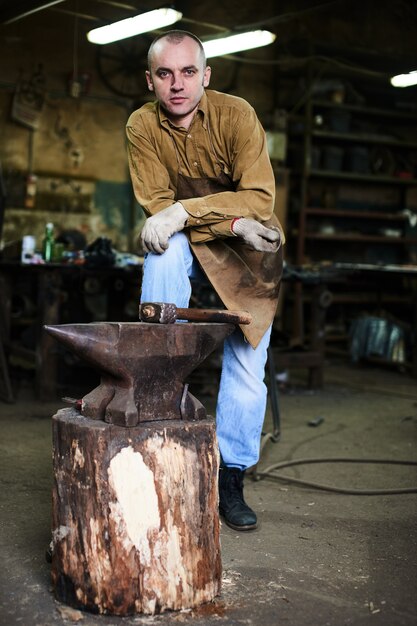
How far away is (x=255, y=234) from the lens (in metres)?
2.51

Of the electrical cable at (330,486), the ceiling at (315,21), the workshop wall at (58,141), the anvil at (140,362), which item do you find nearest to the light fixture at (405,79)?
the ceiling at (315,21)

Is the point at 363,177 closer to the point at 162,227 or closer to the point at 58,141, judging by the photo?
the point at 58,141

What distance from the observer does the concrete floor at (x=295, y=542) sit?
1946 millimetres

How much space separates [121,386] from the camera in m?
1.99

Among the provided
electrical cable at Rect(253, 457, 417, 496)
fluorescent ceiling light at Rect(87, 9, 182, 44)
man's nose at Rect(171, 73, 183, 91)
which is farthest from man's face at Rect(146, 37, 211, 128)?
fluorescent ceiling light at Rect(87, 9, 182, 44)

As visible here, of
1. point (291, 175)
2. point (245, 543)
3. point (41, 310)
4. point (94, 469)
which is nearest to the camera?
point (94, 469)

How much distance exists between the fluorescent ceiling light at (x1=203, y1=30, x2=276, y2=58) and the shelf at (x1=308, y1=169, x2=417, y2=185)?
2490mm

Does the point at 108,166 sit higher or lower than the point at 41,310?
higher

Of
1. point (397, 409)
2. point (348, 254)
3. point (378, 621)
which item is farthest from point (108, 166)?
point (378, 621)

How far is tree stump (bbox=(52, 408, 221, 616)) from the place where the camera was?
188cm

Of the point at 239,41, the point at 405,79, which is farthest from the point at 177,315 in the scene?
the point at 405,79

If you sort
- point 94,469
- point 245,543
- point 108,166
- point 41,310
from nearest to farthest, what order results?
point 94,469 < point 245,543 < point 41,310 < point 108,166

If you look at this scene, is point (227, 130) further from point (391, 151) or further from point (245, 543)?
point (391, 151)

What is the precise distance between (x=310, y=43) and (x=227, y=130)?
6605 mm
